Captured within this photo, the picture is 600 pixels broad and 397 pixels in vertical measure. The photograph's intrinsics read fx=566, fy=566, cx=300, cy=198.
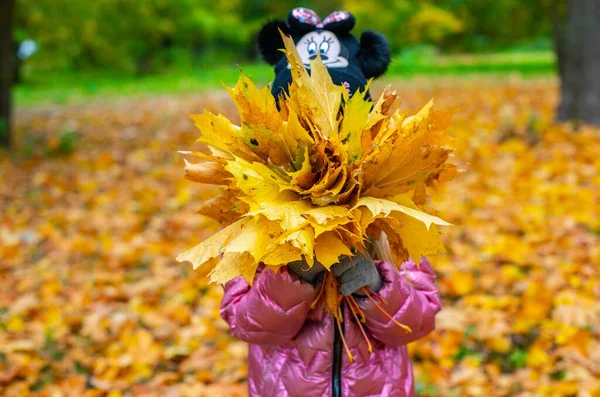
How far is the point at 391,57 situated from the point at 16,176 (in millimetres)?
5561

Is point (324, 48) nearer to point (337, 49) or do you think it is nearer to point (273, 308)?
point (337, 49)

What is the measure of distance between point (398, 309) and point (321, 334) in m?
0.23

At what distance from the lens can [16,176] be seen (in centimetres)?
623

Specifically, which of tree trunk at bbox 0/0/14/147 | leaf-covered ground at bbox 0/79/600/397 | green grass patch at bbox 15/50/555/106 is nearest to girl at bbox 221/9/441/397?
leaf-covered ground at bbox 0/79/600/397

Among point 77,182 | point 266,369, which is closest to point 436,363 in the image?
point 266,369

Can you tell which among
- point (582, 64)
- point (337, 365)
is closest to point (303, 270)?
point (337, 365)

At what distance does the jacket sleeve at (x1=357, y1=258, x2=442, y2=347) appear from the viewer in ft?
5.13

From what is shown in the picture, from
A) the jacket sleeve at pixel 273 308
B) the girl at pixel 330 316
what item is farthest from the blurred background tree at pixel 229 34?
the jacket sleeve at pixel 273 308

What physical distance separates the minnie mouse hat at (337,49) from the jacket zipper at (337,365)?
694 mm

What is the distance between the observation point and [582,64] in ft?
20.0

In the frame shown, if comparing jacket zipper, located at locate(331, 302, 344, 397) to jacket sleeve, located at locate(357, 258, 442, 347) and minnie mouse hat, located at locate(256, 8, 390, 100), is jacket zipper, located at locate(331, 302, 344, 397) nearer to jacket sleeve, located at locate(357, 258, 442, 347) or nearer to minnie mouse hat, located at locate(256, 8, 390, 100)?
jacket sleeve, located at locate(357, 258, 442, 347)

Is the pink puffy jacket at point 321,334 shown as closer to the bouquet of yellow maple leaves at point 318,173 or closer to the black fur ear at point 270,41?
the bouquet of yellow maple leaves at point 318,173

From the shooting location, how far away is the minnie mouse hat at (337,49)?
1725 millimetres

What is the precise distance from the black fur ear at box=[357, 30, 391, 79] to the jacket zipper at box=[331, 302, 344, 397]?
0.76 meters
